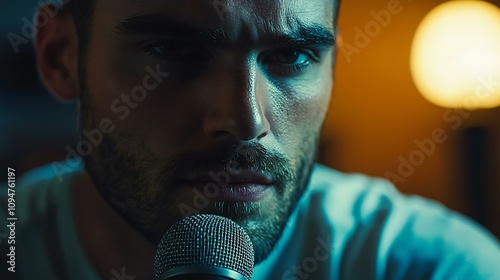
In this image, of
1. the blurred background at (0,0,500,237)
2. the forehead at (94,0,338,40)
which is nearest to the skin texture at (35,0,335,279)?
the forehead at (94,0,338,40)

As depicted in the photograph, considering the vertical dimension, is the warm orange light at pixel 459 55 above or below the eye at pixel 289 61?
above

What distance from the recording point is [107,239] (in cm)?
98

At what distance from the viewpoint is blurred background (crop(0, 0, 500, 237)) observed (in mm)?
1384

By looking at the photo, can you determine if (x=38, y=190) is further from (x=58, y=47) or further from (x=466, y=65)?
(x=466, y=65)

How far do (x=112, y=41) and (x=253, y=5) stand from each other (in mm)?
198

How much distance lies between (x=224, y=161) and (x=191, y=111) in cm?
8

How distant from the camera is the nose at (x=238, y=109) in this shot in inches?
31.9

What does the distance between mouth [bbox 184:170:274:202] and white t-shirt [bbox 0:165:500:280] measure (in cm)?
15

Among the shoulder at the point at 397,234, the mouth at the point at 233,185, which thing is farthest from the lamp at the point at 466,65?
Result: the mouth at the point at 233,185

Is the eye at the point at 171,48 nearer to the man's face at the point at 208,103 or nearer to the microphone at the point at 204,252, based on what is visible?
the man's face at the point at 208,103

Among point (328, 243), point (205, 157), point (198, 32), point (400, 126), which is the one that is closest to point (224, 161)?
point (205, 157)

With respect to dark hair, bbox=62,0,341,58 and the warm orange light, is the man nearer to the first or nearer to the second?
dark hair, bbox=62,0,341,58

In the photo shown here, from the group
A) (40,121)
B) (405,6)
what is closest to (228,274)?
(40,121)

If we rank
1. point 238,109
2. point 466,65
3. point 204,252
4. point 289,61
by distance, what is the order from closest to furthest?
point 204,252 → point 238,109 → point 289,61 → point 466,65
